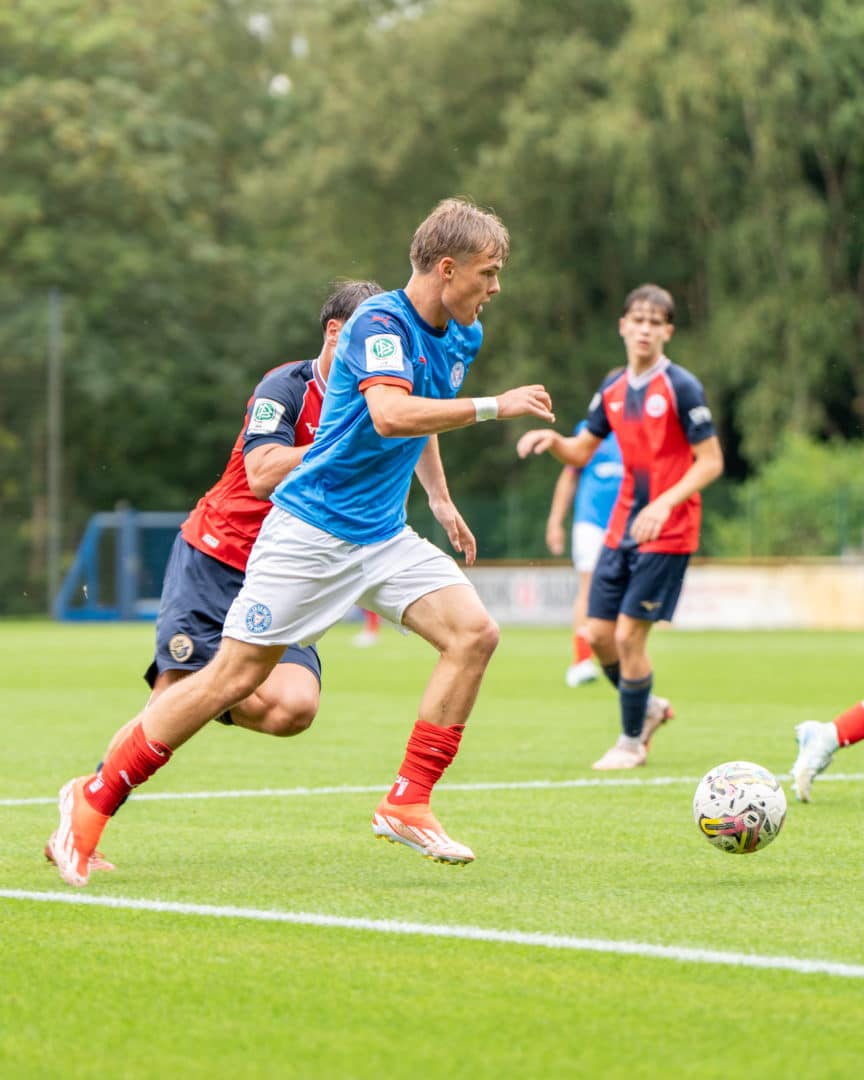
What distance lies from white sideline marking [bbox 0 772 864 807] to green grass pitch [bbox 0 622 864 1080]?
A: 3 centimetres

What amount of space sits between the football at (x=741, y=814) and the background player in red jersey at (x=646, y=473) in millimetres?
3321

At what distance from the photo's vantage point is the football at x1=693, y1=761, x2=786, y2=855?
21.6 feet

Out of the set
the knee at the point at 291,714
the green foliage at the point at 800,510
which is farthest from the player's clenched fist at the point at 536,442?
the green foliage at the point at 800,510

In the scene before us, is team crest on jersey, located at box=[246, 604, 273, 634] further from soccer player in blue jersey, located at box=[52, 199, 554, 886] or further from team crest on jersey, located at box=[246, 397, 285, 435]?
team crest on jersey, located at box=[246, 397, 285, 435]

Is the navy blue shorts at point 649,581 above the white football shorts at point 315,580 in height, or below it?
below

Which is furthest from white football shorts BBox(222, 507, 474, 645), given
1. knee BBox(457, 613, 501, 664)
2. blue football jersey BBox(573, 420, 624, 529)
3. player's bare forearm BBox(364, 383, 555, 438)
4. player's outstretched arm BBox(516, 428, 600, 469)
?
blue football jersey BBox(573, 420, 624, 529)

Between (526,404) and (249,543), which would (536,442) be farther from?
(526,404)

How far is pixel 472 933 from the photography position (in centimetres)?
522

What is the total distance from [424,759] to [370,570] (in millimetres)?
646

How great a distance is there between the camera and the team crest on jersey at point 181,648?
729cm

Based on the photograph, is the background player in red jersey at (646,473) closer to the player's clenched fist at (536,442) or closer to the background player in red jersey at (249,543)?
the player's clenched fist at (536,442)

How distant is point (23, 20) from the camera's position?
138ft

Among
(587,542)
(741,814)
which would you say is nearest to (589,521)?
(587,542)

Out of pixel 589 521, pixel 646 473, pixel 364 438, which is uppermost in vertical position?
pixel 364 438
